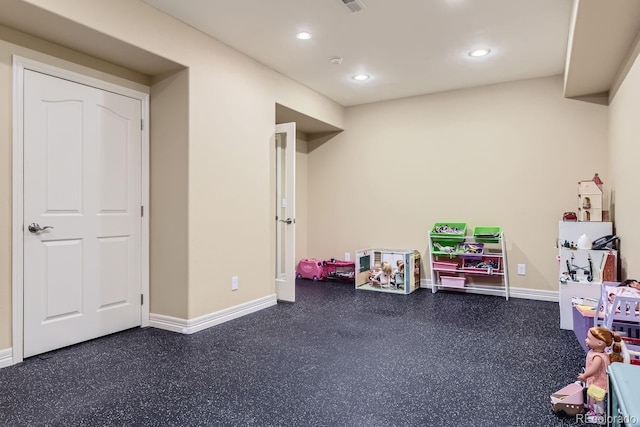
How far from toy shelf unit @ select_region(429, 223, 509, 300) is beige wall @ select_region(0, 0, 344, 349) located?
2195 mm

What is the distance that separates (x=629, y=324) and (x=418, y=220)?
10.1 ft

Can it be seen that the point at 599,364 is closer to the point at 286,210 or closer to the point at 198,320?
the point at 198,320

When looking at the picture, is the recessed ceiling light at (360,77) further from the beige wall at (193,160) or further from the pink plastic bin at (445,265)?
the pink plastic bin at (445,265)

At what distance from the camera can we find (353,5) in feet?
9.29

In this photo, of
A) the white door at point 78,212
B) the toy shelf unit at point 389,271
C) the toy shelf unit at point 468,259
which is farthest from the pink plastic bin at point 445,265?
the white door at point 78,212

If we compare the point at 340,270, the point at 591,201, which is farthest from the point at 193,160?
the point at 591,201

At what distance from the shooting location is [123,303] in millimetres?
3209

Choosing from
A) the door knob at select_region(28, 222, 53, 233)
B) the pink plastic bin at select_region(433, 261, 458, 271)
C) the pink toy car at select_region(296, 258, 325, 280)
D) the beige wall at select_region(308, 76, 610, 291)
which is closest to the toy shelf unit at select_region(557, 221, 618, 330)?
the beige wall at select_region(308, 76, 610, 291)

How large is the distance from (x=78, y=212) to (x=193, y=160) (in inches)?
36.7

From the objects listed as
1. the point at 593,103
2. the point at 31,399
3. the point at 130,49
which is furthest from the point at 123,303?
the point at 593,103

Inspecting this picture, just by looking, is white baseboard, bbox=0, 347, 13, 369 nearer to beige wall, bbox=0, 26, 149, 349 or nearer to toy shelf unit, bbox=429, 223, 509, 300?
beige wall, bbox=0, 26, 149, 349

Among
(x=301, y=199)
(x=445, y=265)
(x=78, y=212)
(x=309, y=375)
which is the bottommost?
(x=309, y=375)

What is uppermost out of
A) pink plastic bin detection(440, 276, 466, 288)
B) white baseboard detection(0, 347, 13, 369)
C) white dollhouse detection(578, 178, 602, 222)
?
white dollhouse detection(578, 178, 602, 222)

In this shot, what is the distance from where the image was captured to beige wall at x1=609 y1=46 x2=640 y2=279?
2684 millimetres
